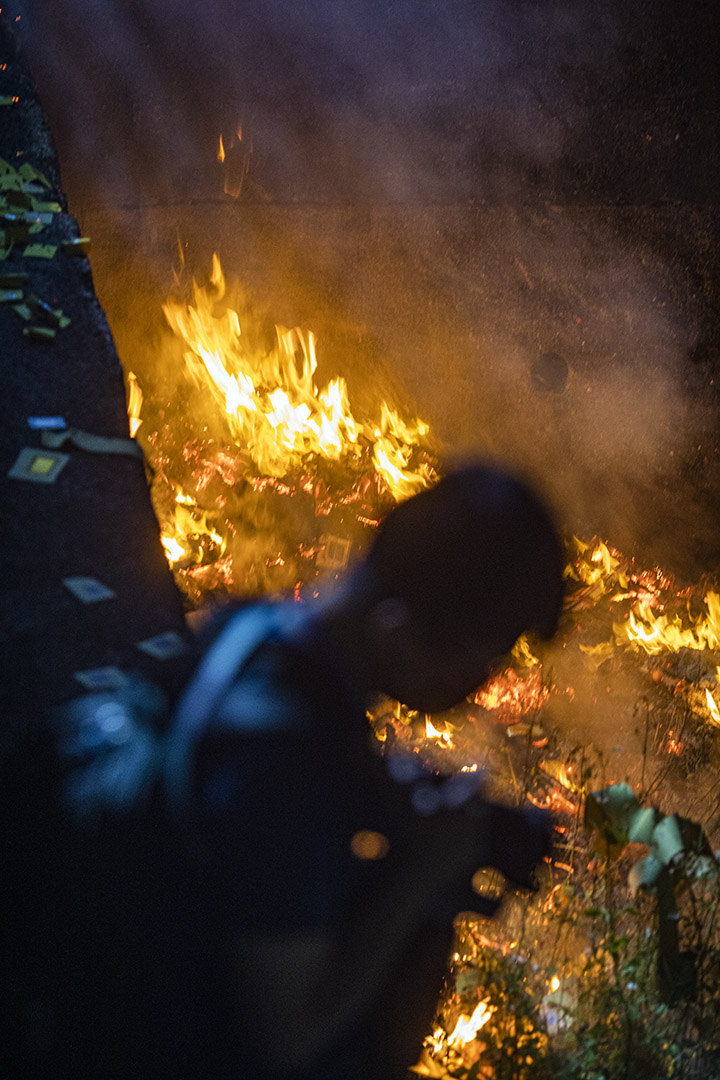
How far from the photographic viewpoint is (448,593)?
2299 millimetres

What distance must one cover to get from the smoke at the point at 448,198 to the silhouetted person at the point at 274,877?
196 centimetres

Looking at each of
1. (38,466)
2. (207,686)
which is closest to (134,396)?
(38,466)

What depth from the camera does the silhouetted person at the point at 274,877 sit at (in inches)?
56.0

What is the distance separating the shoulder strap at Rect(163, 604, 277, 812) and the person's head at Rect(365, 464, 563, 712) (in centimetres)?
40

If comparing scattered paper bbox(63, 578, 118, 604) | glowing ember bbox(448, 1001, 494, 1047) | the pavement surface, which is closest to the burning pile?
the pavement surface

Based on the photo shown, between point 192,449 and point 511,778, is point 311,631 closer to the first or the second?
point 511,778

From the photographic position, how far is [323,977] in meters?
1.52

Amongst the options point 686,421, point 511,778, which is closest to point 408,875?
point 511,778

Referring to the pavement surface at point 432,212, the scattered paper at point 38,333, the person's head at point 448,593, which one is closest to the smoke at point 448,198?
the pavement surface at point 432,212

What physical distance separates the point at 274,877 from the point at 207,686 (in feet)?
1.59

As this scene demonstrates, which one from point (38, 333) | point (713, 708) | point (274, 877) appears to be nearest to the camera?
point (274, 877)

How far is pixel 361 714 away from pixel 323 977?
61cm

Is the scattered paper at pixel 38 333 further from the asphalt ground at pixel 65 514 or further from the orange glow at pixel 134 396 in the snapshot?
the orange glow at pixel 134 396

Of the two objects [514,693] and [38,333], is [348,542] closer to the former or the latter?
[514,693]
